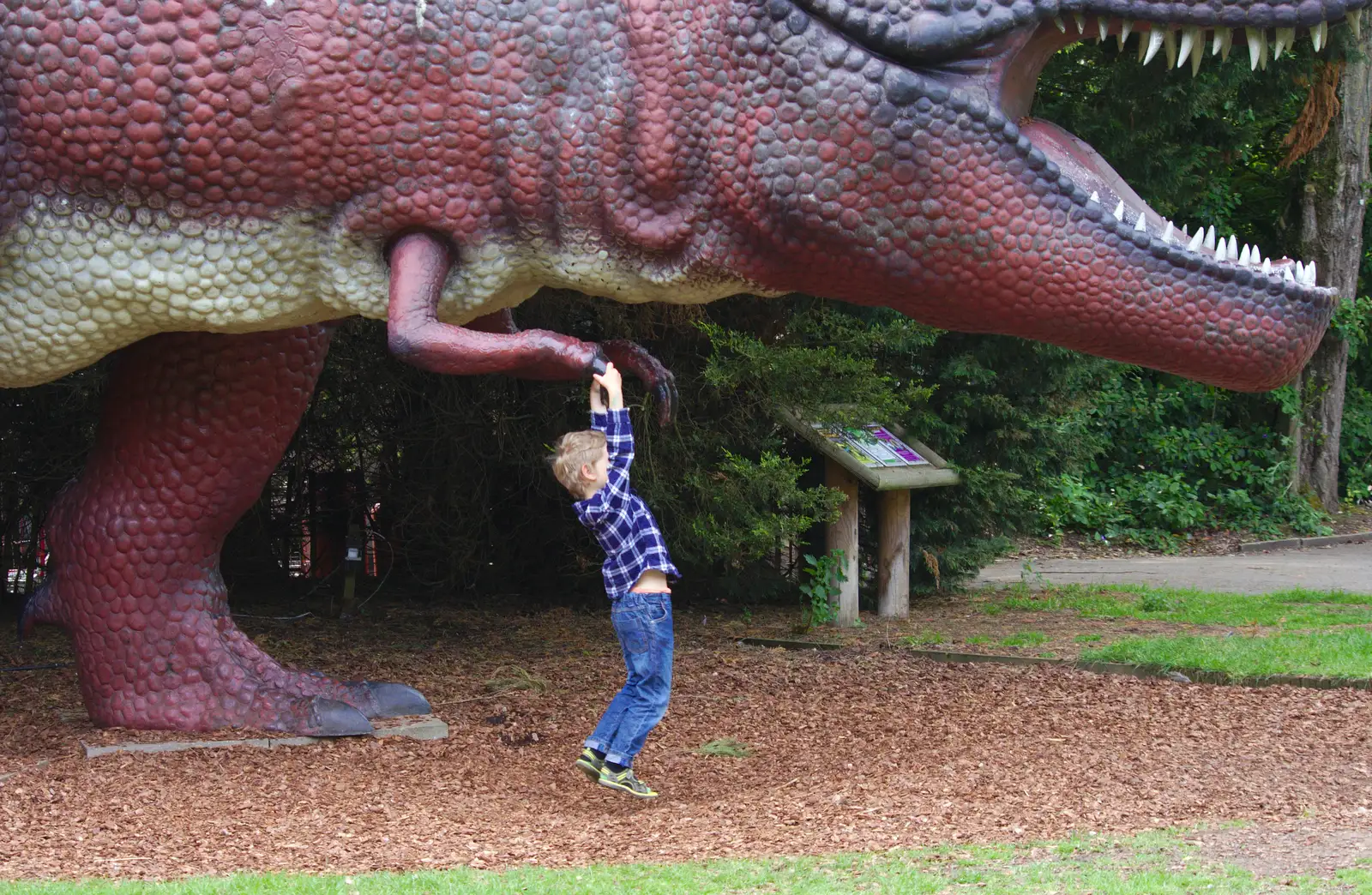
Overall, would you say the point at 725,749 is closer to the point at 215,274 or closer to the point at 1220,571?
the point at 215,274

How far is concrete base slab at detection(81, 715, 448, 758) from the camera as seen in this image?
441 cm

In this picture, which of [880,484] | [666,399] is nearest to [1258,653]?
[880,484]

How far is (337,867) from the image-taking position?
3.36 meters

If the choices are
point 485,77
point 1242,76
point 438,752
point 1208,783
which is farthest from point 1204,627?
point 485,77

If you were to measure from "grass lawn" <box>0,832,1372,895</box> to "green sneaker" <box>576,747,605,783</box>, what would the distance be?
0.72m

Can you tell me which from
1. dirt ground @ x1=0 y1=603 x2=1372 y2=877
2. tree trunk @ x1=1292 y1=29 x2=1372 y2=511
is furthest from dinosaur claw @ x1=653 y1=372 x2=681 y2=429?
tree trunk @ x1=1292 y1=29 x2=1372 y2=511

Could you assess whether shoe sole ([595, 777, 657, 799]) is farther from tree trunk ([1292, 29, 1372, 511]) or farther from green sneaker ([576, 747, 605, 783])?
tree trunk ([1292, 29, 1372, 511])

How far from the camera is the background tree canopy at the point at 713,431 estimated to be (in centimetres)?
663

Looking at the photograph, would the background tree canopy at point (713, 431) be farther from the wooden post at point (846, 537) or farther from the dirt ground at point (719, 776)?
the dirt ground at point (719, 776)

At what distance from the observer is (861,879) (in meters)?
3.09

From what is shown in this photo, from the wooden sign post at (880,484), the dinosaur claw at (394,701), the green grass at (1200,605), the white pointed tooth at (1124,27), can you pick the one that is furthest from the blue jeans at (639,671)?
the green grass at (1200,605)

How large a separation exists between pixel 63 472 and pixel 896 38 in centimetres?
533

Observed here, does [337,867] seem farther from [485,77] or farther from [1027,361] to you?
[1027,361]

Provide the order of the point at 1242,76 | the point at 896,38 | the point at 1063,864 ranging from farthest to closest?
the point at 1242,76 < the point at 896,38 < the point at 1063,864
